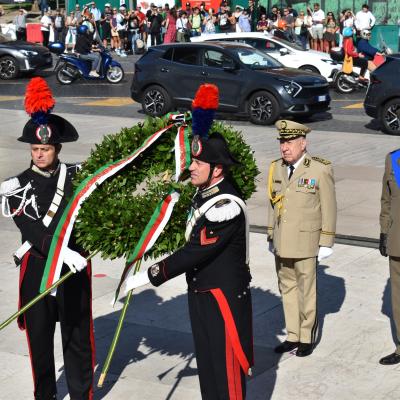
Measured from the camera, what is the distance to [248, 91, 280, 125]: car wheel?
19.8 meters

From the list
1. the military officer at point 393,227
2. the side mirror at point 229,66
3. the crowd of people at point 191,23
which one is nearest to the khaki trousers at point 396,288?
the military officer at point 393,227

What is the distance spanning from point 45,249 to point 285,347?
2.22 m

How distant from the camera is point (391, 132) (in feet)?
60.3

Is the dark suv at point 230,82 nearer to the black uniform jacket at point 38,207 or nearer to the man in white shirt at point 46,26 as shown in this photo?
the black uniform jacket at point 38,207

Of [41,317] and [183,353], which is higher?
[41,317]

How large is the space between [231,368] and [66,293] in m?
1.26

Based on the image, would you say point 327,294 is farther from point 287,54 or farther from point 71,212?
point 287,54

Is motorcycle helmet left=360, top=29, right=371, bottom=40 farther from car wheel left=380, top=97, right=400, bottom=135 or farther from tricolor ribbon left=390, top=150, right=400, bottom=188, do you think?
tricolor ribbon left=390, top=150, right=400, bottom=188

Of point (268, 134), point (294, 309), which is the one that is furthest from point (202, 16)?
point (294, 309)

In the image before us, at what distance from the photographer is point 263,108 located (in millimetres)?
19906

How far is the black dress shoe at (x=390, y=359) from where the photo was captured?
23.8 feet

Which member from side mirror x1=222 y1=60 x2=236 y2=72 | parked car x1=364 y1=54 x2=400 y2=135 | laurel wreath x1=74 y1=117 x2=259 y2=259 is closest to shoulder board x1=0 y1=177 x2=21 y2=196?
laurel wreath x1=74 y1=117 x2=259 y2=259

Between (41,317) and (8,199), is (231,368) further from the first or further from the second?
(8,199)

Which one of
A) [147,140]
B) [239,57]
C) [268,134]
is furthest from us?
[239,57]
